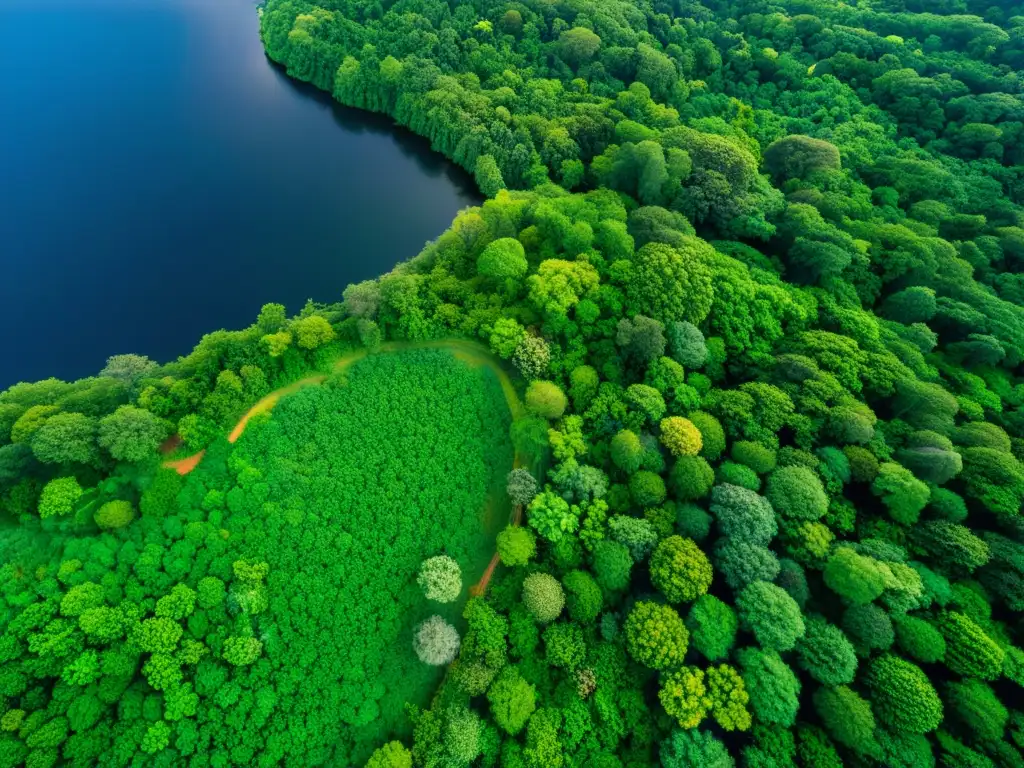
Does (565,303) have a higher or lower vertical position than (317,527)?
higher

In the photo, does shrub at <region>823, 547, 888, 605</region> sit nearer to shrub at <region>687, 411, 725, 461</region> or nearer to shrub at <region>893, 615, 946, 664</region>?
shrub at <region>893, 615, 946, 664</region>

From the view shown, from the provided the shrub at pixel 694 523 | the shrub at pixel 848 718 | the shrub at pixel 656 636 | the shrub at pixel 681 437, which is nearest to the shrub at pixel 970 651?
the shrub at pixel 848 718

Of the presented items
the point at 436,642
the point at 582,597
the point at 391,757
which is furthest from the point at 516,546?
the point at 391,757

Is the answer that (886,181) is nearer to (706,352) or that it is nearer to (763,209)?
(763,209)

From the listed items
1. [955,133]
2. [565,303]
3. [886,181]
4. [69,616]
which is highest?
[955,133]

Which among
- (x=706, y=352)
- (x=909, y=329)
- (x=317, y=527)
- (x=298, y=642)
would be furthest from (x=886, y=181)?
(x=298, y=642)

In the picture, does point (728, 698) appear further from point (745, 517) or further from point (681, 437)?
point (681, 437)
